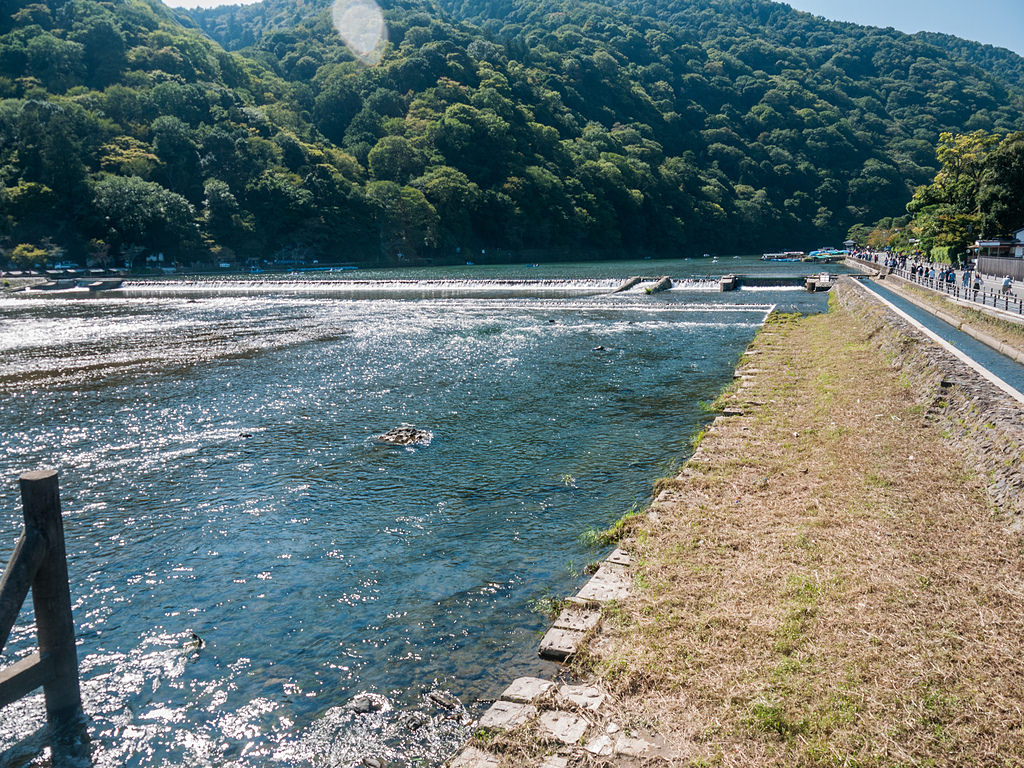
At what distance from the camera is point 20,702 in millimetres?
6461

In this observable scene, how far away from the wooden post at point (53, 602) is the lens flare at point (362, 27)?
160m

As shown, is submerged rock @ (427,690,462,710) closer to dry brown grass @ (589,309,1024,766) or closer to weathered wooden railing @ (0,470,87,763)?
dry brown grass @ (589,309,1024,766)

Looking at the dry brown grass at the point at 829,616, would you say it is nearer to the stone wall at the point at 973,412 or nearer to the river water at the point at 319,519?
the stone wall at the point at 973,412

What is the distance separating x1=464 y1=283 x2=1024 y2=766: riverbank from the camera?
484cm

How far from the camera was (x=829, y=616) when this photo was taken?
6.27 metres

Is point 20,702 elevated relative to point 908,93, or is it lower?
lower

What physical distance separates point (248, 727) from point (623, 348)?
23.2 m

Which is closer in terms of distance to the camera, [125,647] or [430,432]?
[125,647]

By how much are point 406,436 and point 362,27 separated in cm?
18127

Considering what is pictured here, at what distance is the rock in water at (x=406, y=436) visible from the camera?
589 inches

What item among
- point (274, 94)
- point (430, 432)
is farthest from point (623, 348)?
point (274, 94)

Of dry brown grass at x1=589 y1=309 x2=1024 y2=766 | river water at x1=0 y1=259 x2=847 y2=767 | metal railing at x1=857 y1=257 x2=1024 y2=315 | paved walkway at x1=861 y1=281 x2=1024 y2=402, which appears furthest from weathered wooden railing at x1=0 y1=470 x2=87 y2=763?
metal railing at x1=857 y1=257 x2=1024 y2=315

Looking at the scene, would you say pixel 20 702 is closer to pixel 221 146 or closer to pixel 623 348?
pixel 623 348

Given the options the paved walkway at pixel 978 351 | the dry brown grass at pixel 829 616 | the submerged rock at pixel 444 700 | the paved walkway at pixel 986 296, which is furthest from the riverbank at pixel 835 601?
the paved walkway at pixel 986 296
